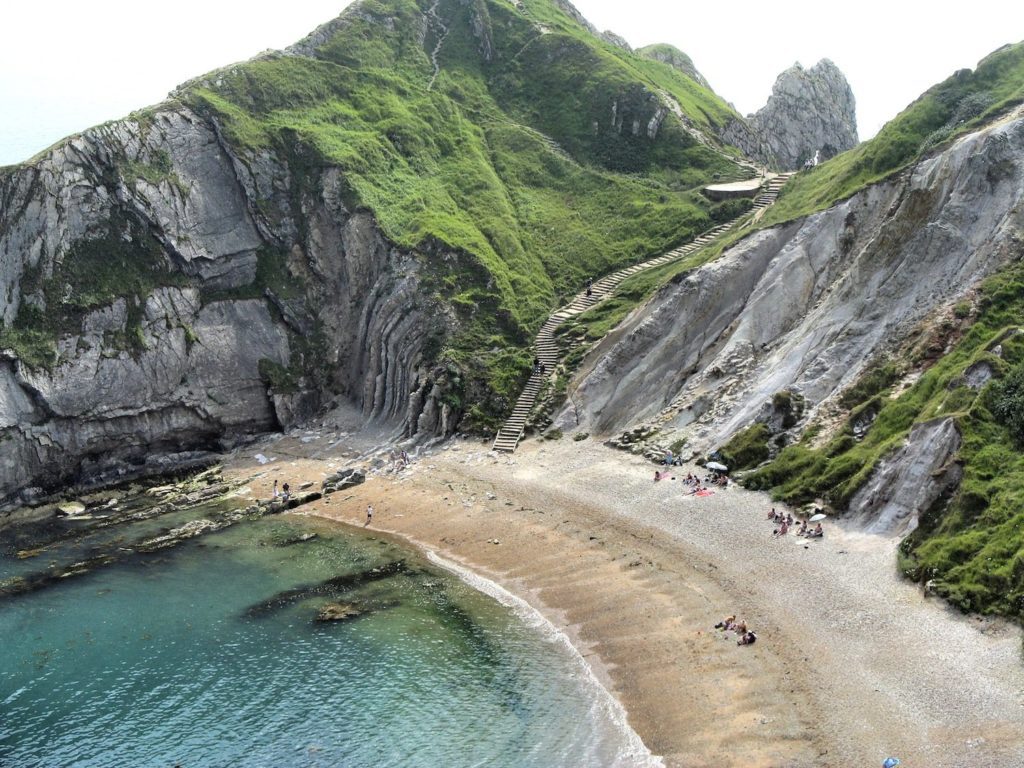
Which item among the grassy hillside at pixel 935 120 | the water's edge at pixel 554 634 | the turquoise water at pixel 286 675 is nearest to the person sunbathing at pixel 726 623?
the water's edge at pixel 554 634

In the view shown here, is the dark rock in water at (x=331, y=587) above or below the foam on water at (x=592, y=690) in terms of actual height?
below

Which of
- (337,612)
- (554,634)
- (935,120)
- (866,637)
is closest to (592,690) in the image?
(554,634)

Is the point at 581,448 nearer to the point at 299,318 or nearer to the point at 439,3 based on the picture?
the point at 299,318

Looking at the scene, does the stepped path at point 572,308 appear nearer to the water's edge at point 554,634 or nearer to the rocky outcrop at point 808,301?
the rocky outcrop at point 808,301

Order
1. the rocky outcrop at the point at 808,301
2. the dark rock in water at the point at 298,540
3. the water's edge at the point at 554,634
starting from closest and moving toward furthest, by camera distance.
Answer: the water's edge at the point at 554,634 → the rocky outcrop at the point at 808,301 → the dark rock in water at the point at 298,540

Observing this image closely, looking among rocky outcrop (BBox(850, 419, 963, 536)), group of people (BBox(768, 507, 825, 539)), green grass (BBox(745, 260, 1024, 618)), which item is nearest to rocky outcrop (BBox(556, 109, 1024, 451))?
green grass (BBox(745, 260, 1024, 618))

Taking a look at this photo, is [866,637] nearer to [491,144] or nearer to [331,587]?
[331,587]

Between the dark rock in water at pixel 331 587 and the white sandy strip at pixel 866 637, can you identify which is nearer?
the white sandy strip at pixel 866 637

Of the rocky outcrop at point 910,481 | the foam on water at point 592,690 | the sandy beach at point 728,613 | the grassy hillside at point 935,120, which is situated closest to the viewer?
the sandy beach at point 728,613
